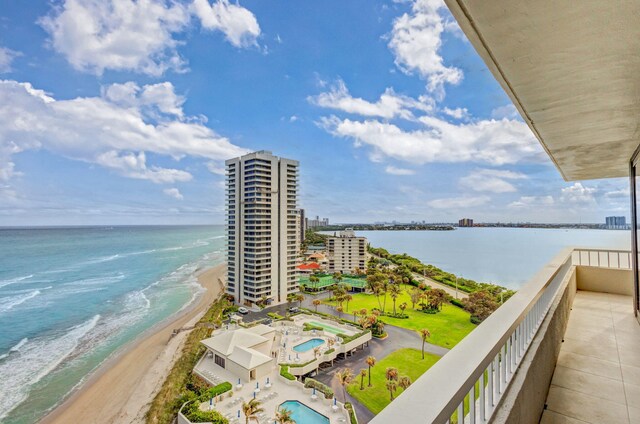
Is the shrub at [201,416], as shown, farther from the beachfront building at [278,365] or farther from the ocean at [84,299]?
the ocean at [84,299]

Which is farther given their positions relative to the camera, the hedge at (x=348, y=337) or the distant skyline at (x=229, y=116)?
the distant skyline at (x=229, y=116)

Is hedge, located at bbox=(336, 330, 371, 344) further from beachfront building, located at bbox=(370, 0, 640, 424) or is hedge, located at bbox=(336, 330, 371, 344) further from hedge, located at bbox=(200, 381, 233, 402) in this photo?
beachfront building, located at bbox=(370, 0, 640, 424)

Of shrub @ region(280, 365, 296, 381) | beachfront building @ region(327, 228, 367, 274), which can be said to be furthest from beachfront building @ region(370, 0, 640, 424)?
beachfront building @ region(327, 228, 367, 274)

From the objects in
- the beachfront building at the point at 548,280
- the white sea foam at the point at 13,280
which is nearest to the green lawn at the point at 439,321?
the beachfront building at the point at 548,280

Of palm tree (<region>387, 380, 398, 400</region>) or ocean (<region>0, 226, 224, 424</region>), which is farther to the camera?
ocean (<region>0, 226, 224, 424</region>)

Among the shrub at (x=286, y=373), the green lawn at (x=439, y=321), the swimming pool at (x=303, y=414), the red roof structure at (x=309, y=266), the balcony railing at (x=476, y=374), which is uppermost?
the balcony railing at (x=476, y=374)
